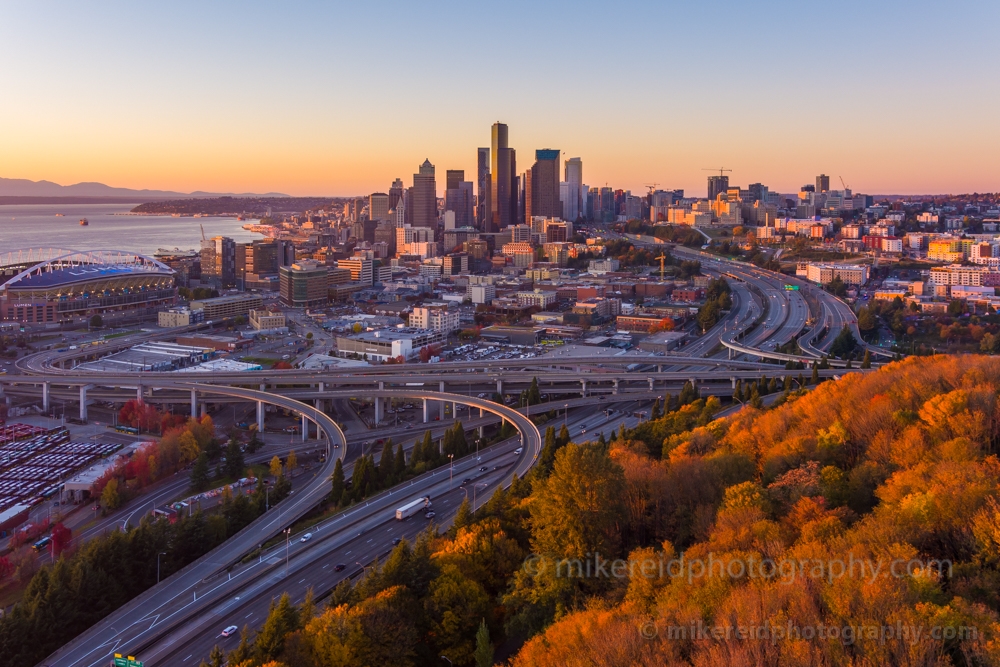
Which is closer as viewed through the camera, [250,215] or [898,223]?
[898,223]

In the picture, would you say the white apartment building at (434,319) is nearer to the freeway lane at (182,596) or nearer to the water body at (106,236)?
the freeway lane at (182,596)

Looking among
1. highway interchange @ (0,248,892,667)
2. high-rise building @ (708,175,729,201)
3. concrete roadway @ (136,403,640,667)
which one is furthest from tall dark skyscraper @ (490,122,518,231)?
concrete roadway @ (136,403,640,667)

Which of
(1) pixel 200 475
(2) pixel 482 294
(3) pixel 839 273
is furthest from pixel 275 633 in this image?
(3) pixel 839 273

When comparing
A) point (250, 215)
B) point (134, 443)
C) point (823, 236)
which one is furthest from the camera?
point (250, 215)

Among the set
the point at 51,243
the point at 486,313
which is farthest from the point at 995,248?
the point at 51,243

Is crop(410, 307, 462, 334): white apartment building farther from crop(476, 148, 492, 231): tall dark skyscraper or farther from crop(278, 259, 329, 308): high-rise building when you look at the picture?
crop(476, 148, 492, 231): tall dark skyscraper

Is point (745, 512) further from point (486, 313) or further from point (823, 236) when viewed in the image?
point (823, 236)
